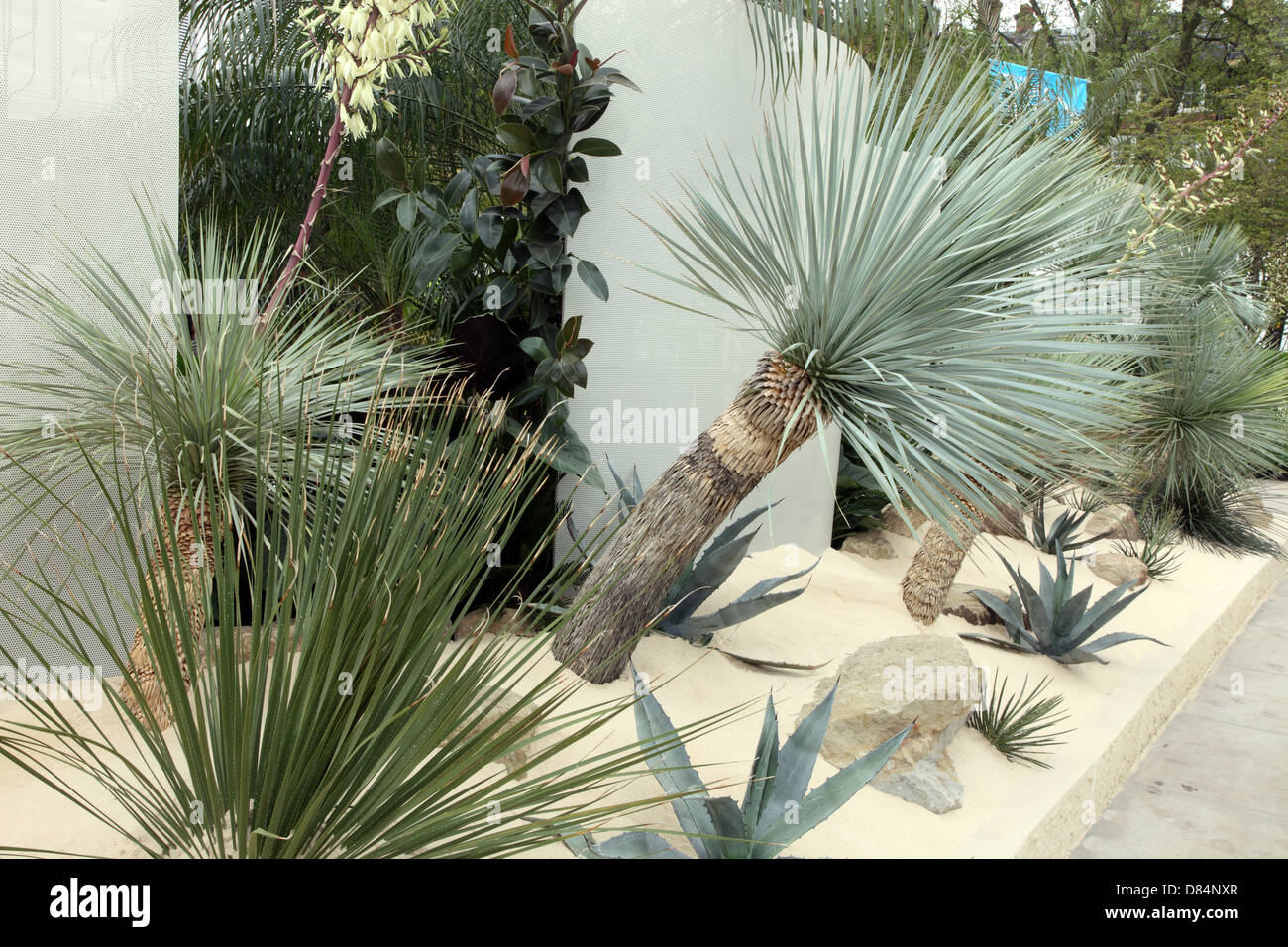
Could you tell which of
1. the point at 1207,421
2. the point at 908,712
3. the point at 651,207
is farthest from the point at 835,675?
the point at 1207,421

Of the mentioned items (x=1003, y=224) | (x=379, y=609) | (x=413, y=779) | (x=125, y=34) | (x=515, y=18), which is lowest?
(x=413, y=779)

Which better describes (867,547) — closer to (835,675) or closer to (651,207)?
(835,675)

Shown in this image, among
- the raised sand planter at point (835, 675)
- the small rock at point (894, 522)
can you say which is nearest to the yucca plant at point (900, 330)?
the raised sand planter at point (835, 675)

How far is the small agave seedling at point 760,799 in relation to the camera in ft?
6.75

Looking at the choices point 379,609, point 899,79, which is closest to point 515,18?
point 899,79

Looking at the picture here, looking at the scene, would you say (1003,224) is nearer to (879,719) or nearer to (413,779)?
(879,719)

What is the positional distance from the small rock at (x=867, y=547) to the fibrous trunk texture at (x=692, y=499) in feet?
8.05

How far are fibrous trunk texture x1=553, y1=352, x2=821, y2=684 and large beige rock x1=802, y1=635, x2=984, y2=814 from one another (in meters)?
0.66

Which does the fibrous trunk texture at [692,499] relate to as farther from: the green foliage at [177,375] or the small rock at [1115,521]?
the small rock at [1115,521]


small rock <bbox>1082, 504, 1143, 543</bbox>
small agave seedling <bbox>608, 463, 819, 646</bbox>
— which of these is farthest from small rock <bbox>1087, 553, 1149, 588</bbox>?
small agave seedling <bbox>608, 463, 819, 646</bbox>

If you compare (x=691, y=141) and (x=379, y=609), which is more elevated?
(x=691, y=141)

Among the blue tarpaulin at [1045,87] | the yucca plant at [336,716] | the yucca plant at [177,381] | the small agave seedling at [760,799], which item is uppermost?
the blue tarpaulin at [1045,87]

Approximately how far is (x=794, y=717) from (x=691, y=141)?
7.65 ft

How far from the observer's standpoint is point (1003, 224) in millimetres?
2926
